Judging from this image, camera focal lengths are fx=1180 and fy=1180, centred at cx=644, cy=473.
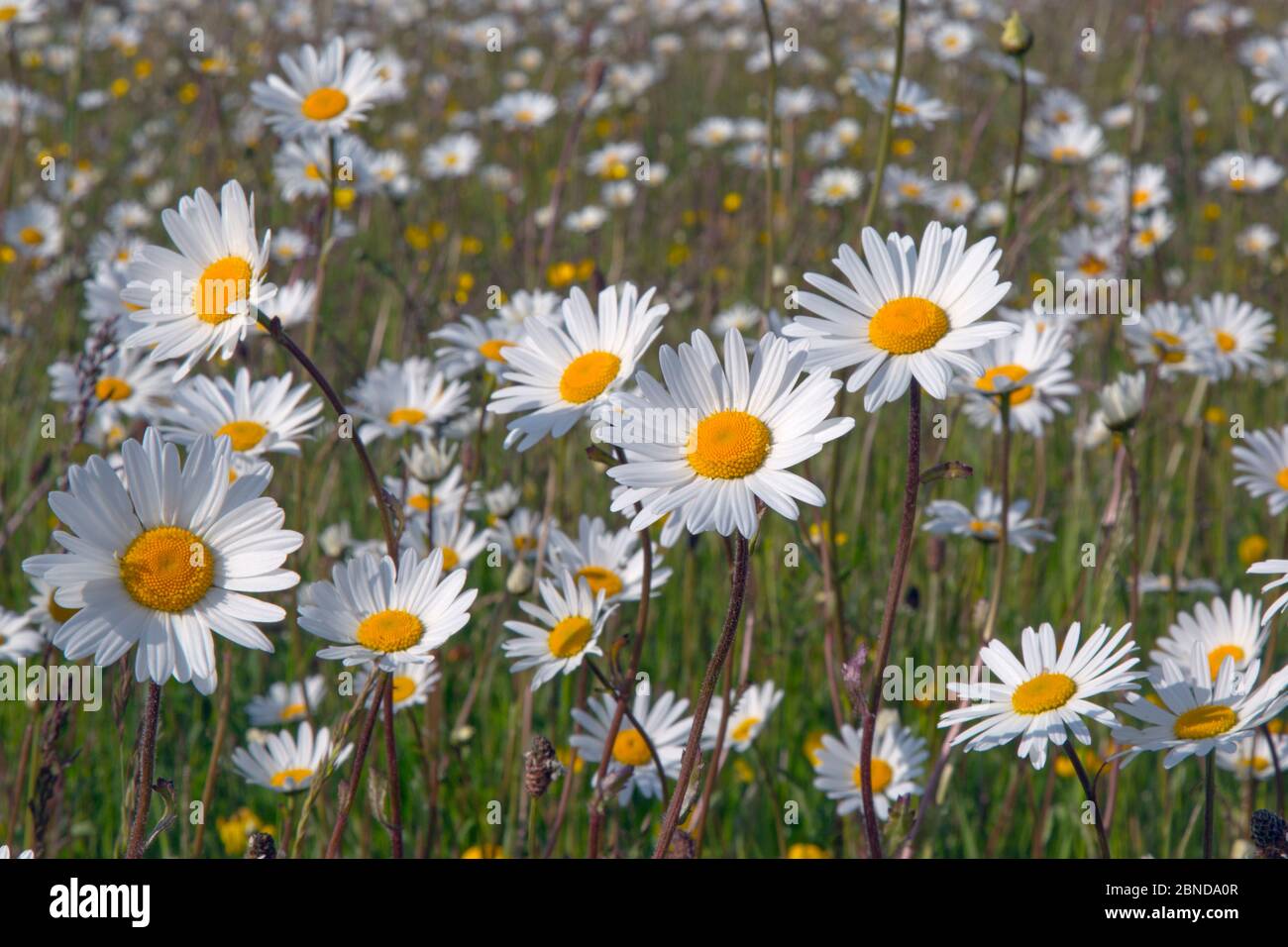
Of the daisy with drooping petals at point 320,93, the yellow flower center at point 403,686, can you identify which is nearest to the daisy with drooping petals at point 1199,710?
the yellow flower center at point 403,686

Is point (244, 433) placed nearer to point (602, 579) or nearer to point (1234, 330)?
point (602, 579)

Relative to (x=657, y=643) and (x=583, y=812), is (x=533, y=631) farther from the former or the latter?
(x=657, y=643)

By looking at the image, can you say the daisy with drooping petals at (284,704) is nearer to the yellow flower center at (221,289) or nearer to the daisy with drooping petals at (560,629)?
the daisy with drooping petals at (560,629)

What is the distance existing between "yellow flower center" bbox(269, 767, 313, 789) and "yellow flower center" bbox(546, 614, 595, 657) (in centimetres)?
67

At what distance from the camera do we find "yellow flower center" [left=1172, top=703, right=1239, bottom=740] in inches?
61.6

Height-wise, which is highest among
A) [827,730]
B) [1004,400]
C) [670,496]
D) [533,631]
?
[1004,400]

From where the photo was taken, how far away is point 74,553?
4.67 feet

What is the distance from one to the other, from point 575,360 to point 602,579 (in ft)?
1.97

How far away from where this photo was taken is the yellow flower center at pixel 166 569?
4.73 feet

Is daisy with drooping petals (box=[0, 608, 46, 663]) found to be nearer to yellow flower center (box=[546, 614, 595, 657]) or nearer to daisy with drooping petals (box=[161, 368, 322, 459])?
daisy with drooping petals (box=[161, 368, 322, 459])

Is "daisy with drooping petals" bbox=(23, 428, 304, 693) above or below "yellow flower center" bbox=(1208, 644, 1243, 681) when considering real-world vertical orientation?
above

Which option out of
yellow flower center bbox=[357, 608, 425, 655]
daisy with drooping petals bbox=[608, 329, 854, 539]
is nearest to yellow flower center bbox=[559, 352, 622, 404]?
daisy with drooping petals bbox=[608, 329, 854, 539]
